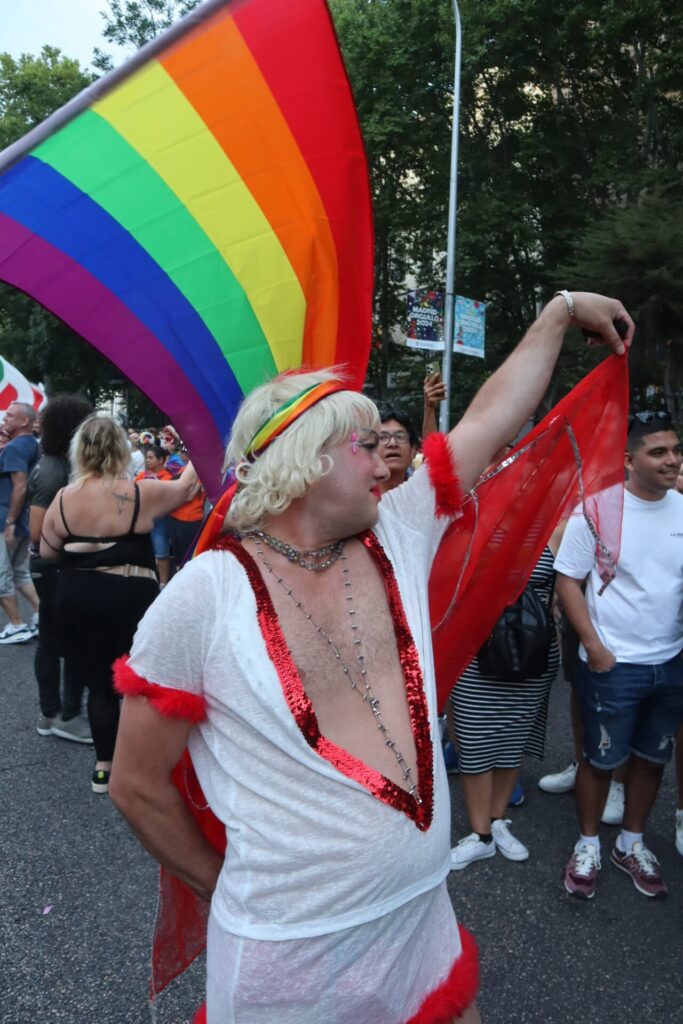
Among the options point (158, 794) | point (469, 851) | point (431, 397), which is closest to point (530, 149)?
point (431, 397)

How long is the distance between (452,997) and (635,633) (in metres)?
1.88

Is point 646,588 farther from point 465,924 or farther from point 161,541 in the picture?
point 161,541

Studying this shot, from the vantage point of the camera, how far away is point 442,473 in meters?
1.70

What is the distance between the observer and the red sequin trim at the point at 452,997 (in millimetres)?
1414

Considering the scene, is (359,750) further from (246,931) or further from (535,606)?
(535,606)

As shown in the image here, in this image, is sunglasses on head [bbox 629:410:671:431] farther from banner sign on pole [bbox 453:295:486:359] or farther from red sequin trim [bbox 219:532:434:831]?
banner sign on pole [bbox 453:295:486:359]

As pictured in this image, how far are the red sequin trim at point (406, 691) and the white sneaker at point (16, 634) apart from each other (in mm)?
5751

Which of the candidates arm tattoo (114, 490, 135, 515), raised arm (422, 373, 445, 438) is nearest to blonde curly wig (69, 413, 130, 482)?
arm tattoo (114, 490, 135, 515)

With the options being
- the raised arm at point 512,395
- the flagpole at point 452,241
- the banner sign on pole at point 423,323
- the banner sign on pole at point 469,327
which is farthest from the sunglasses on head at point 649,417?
the flagpole at point 452,241

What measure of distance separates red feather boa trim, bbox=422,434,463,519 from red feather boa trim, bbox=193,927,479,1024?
0.89 meters

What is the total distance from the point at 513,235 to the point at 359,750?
62.1 feet

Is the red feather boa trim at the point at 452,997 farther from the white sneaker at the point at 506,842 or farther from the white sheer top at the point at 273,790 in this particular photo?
the white sneaker at the point at 506,842

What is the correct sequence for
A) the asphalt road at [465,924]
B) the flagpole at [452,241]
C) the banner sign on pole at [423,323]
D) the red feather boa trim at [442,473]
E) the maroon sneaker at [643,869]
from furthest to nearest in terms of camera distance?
the flagpole at [452,241], the banner sign on pole at [423,323], the maroon sneaker at [643,869], the asphalt road at [465,924], the red feather boa trim at [442,473]

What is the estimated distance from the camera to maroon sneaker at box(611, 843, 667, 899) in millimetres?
3018
